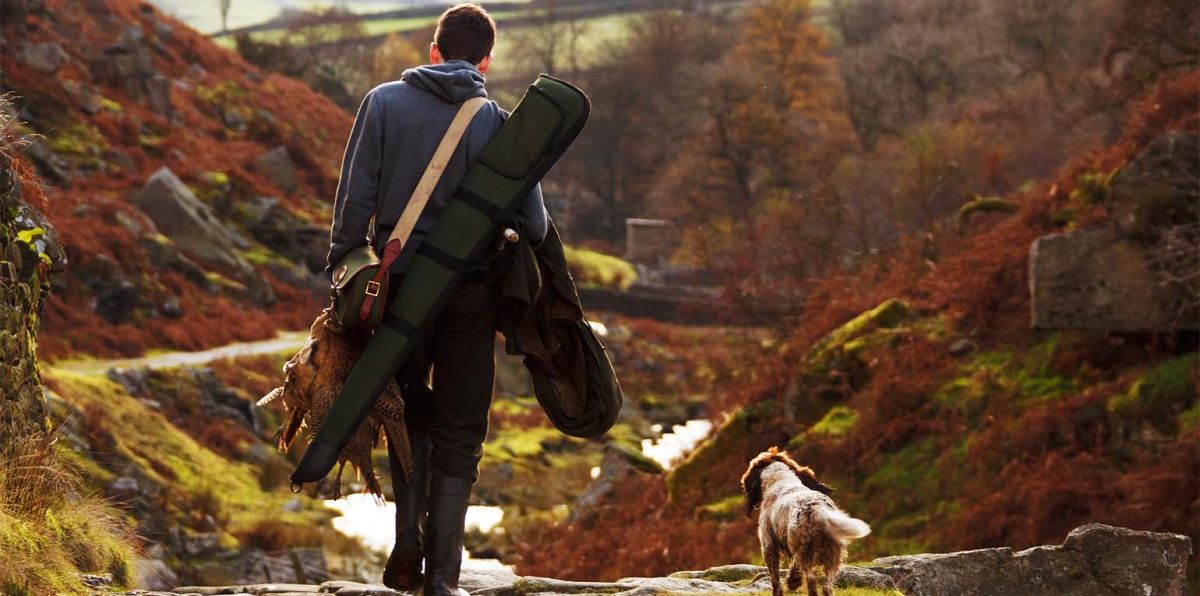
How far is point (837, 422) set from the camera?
771 inches

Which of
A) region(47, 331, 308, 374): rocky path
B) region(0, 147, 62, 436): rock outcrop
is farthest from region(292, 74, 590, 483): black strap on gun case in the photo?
region(47, 331, 308, 374): rocky path

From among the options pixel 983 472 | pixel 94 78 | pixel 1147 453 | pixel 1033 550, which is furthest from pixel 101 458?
pixel 94 78

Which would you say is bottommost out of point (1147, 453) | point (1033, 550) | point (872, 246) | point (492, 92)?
point (1033, 550)

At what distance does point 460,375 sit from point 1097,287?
11628mm

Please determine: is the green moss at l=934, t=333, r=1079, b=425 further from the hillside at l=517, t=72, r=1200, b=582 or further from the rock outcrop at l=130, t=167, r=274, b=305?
the rock outcrop at l=130, t=167, r=274, b=305

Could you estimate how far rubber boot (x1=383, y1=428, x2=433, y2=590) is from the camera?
6.57 metres

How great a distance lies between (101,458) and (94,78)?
965 inches

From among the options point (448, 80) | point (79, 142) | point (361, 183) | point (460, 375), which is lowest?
point (460, 375)

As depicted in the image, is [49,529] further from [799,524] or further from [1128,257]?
[1128,257]

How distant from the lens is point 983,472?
17078 millimetres

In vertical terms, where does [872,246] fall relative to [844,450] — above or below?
above

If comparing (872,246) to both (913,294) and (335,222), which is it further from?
(335,222)

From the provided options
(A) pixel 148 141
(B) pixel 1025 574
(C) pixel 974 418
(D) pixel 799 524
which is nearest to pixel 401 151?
(D) pixel 799 524

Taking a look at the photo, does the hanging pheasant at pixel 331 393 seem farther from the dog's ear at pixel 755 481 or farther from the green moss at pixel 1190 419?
the green moss at pixel 1190 419
